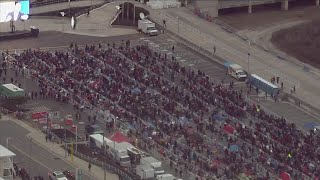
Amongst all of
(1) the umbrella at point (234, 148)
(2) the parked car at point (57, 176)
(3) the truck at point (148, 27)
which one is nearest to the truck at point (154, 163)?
(2) the parked car at point (57, 176)

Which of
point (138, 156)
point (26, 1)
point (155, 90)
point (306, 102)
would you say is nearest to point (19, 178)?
point (138, 156)

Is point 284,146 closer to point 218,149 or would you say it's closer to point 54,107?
point 218,149

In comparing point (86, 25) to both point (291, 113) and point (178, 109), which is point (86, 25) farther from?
point (291, 113)

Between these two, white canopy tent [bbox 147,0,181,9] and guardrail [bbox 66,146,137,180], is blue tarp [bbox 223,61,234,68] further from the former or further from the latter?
guardrail [bbox 66,146,137,180]

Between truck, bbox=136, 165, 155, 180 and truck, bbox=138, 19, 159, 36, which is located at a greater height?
truck, bbox=138, 19, 159, 36

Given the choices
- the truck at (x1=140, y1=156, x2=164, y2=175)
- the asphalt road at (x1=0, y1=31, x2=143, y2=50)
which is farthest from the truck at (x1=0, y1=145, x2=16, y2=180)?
the asphalt road at (x1=0, y1=31, x2=143, y2=50)

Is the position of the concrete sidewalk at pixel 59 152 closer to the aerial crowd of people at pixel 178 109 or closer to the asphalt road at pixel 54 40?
the aerial crowd of people at pixel 178 109
